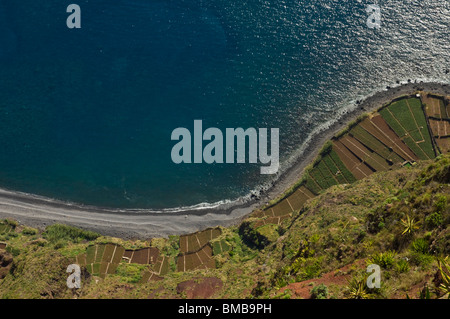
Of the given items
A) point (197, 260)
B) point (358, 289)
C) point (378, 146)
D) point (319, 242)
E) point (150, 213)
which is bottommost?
point (358, 289)

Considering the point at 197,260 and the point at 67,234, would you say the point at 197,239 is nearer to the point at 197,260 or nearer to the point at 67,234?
the point at 197,260

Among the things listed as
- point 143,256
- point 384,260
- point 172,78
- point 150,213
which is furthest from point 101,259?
point 384,260

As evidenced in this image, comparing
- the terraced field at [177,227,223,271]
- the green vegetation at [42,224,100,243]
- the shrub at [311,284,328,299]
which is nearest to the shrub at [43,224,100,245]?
the green vegetation at [42,224,100,243]

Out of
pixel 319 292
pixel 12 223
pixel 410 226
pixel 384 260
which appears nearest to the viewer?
pixel 384 260

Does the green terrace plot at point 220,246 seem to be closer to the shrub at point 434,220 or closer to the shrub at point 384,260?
the shrub at point 384,260

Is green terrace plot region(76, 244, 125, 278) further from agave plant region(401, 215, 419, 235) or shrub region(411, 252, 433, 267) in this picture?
shrub region(411, 252, 433, 267)
